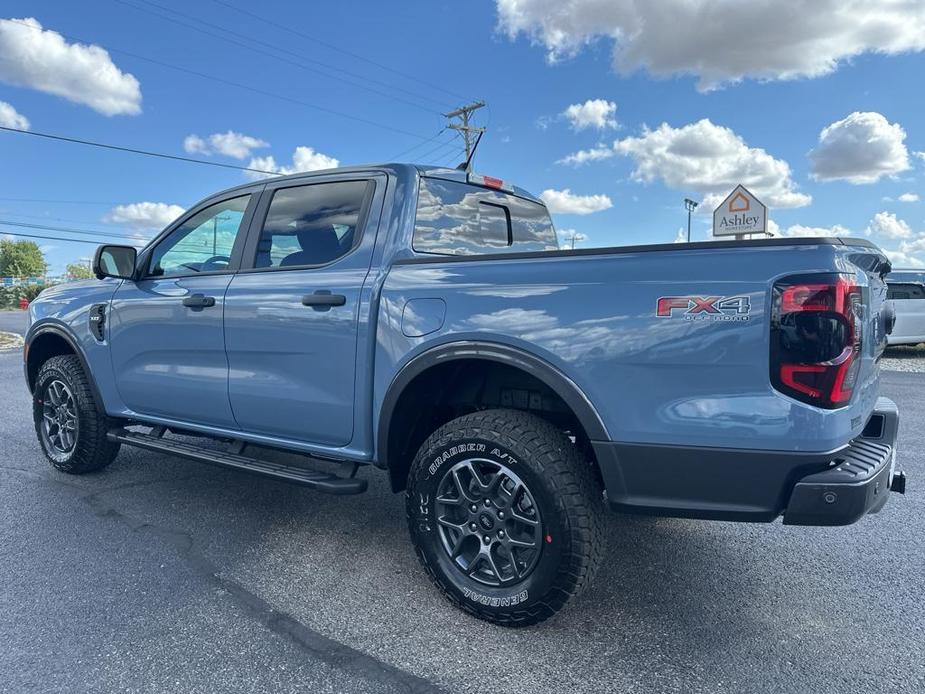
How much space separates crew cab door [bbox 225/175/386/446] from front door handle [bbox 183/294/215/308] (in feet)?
0.46

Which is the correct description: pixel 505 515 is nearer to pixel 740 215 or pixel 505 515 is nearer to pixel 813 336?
pixel 813 336

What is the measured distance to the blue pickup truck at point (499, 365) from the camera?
82.8 inches

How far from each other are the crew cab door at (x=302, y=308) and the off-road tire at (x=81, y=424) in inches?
62.7

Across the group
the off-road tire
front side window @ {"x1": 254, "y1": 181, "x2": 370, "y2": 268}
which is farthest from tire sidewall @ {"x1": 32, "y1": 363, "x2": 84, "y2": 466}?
front side window @ {"x1": 254, "y1": 181, "x2": 370, "y2": 268}

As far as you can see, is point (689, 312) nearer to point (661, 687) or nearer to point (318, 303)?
point (661, 687)

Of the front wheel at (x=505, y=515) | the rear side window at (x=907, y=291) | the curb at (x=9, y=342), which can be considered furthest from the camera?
the curb at (x=9, y=342)

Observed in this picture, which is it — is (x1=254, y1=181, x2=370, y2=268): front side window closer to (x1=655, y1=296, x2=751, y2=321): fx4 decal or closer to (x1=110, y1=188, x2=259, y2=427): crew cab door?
(x1=110, y1=188, x2=259, y2=427): crew cab door

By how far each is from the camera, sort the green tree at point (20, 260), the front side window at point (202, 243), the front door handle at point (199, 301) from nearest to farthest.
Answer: the front door handle at point (199, 301) → the front side window at point (202, 243) → the green tree at point (20, 260)

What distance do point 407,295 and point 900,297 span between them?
14.0 metres

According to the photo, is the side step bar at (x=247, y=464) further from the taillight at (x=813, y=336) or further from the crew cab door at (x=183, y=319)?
the taillight at (x=813, y=336)

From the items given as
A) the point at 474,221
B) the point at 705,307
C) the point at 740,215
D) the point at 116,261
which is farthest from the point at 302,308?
the point at 740,215

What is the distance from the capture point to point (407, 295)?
112 inches

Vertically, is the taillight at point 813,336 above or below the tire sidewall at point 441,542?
above

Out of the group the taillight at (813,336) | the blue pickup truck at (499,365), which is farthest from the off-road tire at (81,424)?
the taillight at (813,336)
